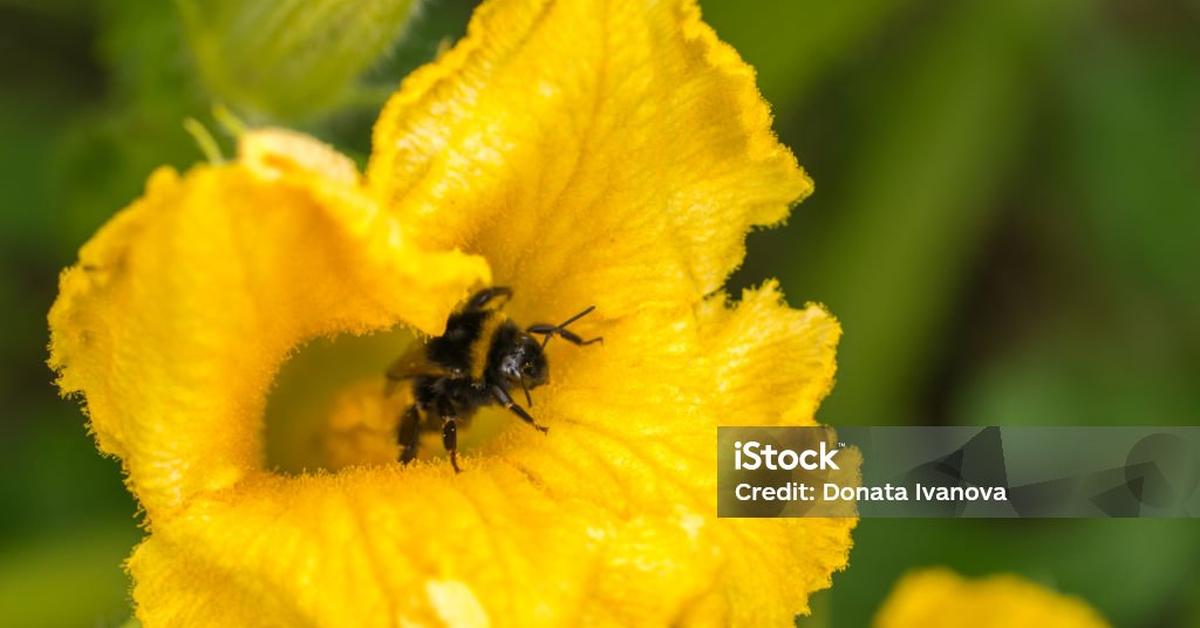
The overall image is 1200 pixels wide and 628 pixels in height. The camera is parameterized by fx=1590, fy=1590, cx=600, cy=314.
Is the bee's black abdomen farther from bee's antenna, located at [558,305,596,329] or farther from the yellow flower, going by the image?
the yellow flower

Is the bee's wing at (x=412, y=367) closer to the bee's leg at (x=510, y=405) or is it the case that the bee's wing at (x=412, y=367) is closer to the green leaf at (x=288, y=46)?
the bee's leg at (x=510, y=405)

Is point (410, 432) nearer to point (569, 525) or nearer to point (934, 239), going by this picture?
point (569, 525)

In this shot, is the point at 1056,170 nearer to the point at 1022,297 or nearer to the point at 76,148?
the point at 1022,297

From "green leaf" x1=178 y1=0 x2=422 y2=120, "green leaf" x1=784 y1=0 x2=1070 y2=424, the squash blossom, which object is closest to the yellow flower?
"green leaf" x1=784 y1=0 x2=1070 y2=424

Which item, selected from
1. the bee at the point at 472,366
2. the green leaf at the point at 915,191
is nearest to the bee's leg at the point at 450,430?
the bee at the point at 472,366

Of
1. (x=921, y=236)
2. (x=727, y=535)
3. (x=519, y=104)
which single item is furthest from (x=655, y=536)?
(x=921, y=236)

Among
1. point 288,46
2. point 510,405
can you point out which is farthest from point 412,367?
point 288,46
